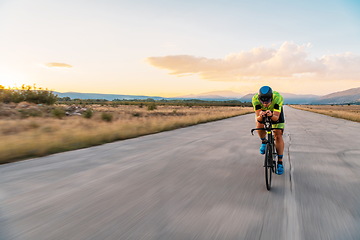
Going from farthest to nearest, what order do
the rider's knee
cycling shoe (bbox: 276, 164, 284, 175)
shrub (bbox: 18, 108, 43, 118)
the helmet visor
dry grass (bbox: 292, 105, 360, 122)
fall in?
dry grass (bbox: 292, 105, 360, 122) → shrub (bbox: 18, 108, 43, 118) → cycling shoe (bbox: 276, 164, 284, 175) → the rider's knee → the helmet visor

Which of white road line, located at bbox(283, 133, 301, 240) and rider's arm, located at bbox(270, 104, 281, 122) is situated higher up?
rider's arm, located at bbox(270, 104, 281, 122)

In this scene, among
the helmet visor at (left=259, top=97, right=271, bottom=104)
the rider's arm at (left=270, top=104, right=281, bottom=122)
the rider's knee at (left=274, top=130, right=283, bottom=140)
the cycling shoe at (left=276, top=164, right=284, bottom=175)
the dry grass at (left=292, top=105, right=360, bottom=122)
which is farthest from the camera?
the dry grass at (left=292, top=105, right=360, bottom=122)

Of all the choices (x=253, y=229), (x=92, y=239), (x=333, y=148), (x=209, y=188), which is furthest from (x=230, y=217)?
(x=333, y=148)

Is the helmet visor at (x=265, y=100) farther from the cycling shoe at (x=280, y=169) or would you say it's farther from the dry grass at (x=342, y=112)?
the dry grass at (x=342, y=112)

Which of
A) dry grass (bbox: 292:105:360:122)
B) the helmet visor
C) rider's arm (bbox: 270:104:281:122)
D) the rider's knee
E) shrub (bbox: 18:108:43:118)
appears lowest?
dry grass (bbox: 292:105:360:122)

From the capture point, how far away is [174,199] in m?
4.16

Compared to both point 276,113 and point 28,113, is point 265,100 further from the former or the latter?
point 28,113

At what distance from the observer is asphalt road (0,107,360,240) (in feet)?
10.1

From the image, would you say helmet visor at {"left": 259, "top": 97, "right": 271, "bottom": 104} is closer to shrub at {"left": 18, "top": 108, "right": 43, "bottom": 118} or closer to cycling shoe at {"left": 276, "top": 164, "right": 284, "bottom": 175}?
cycling shoe at {"left": 276, "top": 164, "right": 284, "bottom": 175}

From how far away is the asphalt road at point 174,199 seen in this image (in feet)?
10.1

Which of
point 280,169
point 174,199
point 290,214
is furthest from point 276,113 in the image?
point 174,199

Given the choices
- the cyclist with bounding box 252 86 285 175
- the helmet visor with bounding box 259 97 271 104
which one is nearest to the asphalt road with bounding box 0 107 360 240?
the cyclist with bounding box 252 86 285 175

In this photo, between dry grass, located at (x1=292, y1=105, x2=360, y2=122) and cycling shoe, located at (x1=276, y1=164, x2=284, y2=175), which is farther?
dry grass, located at (x1=292, y1=105, x2=360, y2=122)

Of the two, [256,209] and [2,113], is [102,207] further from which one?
[2,113]
